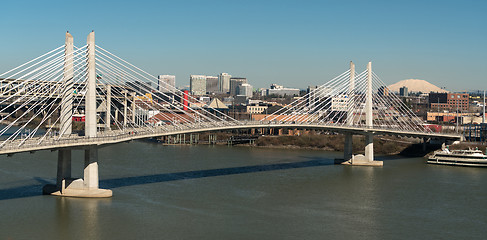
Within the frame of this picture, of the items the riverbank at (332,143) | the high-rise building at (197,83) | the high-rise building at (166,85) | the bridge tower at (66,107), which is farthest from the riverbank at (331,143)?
the high-rise building at (197,83)

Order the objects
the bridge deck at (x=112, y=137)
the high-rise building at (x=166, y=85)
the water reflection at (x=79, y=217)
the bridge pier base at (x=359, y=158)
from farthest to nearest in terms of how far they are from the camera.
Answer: the bridge pier base at (x=359, y=158), the high-rise building at (x=166, y=85), the bridge deck at (x=112, y=137), the water reflection at (x=79, y=217)

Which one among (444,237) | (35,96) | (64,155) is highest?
(35,96)

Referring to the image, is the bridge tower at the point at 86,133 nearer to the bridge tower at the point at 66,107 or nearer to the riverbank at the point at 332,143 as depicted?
the bridge tower at the point at 66,107

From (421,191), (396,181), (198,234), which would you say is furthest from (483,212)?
(198,234)

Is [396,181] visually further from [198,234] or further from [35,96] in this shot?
[35,96]

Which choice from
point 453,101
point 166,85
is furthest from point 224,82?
point 166,85

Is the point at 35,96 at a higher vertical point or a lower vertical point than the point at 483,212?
higher

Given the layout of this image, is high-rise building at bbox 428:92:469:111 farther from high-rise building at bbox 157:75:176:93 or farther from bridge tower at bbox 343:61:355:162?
bridge tower at bbox 343:61:355:162
